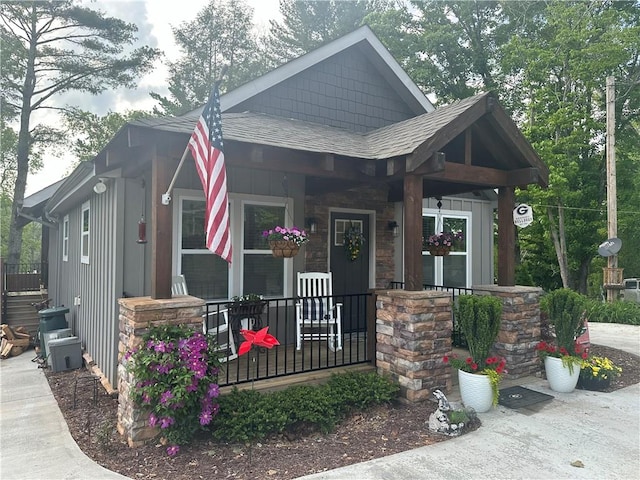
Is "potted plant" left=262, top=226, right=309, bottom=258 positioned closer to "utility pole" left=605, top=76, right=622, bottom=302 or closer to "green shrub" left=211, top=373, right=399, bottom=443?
"green shrub" left=211, top=373, right=399, bottom=443

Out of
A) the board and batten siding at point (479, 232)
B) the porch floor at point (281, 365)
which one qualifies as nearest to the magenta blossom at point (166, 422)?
the porch floor at point (281, 365)

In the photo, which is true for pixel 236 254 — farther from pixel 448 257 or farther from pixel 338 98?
pixel 448 257

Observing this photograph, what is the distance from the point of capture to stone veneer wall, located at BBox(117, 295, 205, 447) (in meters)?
3.37

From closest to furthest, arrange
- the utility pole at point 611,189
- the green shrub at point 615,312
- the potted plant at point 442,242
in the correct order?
1. the potted plant at point 442,242
2. the green shrub at point 615,312
3. the utility pole at point 611,189

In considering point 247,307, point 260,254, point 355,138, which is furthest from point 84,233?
point 355,138

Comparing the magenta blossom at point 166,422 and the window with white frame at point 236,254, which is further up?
the window with white frame at point 236,254

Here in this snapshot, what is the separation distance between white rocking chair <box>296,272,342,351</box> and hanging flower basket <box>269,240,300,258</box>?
0.61 metres

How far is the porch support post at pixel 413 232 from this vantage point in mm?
4383

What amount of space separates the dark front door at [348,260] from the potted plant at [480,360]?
244 cm

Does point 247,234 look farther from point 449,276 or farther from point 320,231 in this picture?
point 449,276

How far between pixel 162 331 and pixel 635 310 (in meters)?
12.1

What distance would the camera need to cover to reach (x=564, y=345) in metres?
4.95

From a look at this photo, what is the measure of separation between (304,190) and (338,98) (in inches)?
78.1

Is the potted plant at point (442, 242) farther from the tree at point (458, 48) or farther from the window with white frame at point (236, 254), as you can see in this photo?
the tree at point (458, 48)
